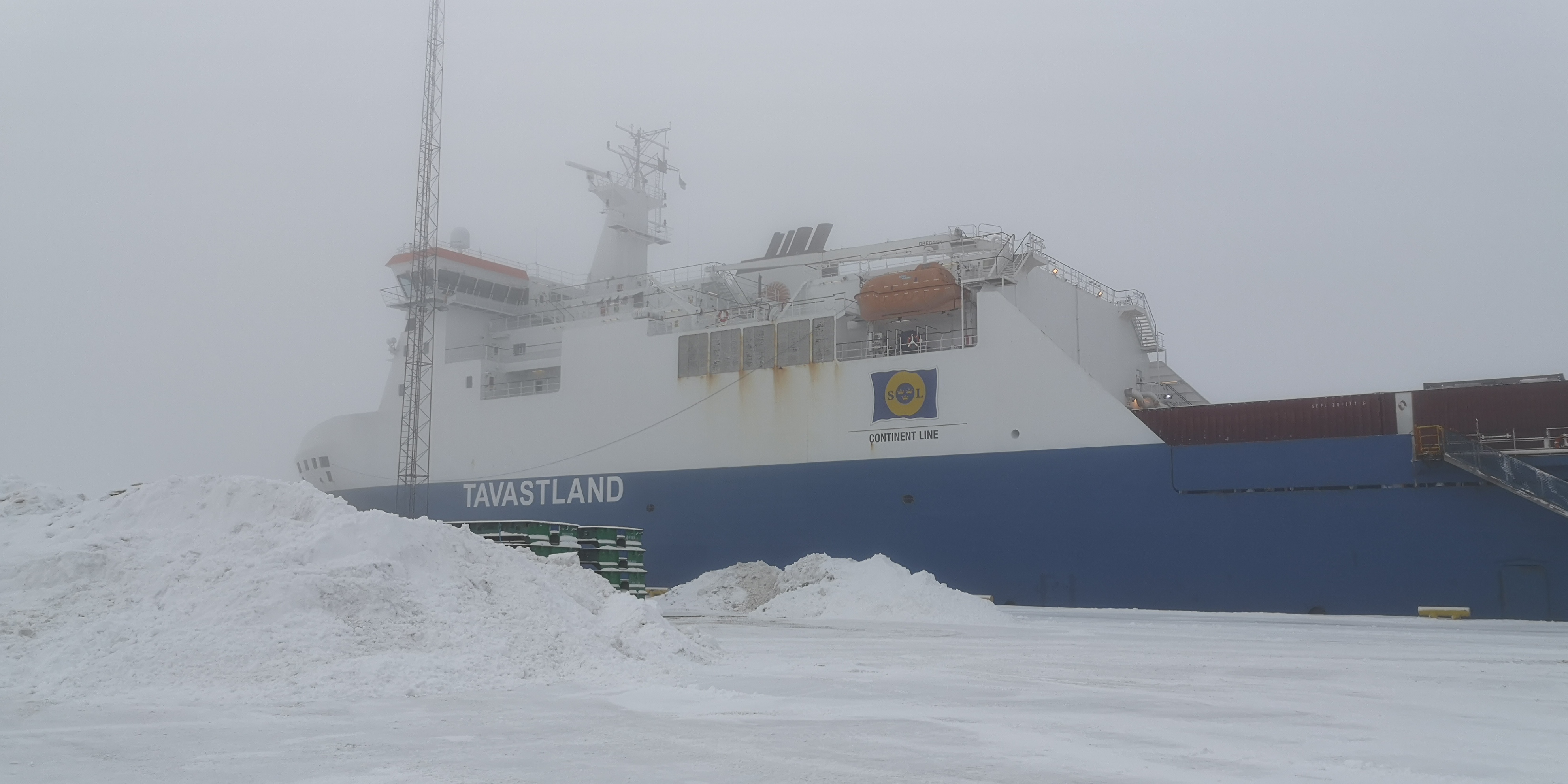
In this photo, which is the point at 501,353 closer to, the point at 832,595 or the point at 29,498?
the point at 832,595

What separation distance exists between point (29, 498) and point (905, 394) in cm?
1443

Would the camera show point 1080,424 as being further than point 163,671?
Yes

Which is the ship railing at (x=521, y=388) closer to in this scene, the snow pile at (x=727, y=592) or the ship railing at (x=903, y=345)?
the snow pile at (x=727, y=592)

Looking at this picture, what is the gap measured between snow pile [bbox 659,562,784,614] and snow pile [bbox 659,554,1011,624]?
0.02m

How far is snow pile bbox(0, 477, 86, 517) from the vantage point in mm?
11500

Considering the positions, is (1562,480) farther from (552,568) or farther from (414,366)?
(414,366)

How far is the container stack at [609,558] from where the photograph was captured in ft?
60.7

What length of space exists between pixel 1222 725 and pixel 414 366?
24.5 metres

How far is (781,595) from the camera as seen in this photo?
1931cm

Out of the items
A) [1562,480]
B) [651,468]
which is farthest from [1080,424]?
[651,468]

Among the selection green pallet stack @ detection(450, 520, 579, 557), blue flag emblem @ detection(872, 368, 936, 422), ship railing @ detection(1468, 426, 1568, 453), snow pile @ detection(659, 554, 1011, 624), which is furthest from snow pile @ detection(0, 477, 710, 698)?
ship railing @ detection(1468, 426, 1568, 453)

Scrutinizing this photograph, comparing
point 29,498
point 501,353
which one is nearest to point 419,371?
point 501,353

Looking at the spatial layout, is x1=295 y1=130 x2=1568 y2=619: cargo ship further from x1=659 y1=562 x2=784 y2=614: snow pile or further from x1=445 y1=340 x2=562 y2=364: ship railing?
x1=659 y1=562 x2=784 y2=614: snow pile

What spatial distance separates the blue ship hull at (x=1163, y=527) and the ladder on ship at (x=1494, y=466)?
13.9 inches
